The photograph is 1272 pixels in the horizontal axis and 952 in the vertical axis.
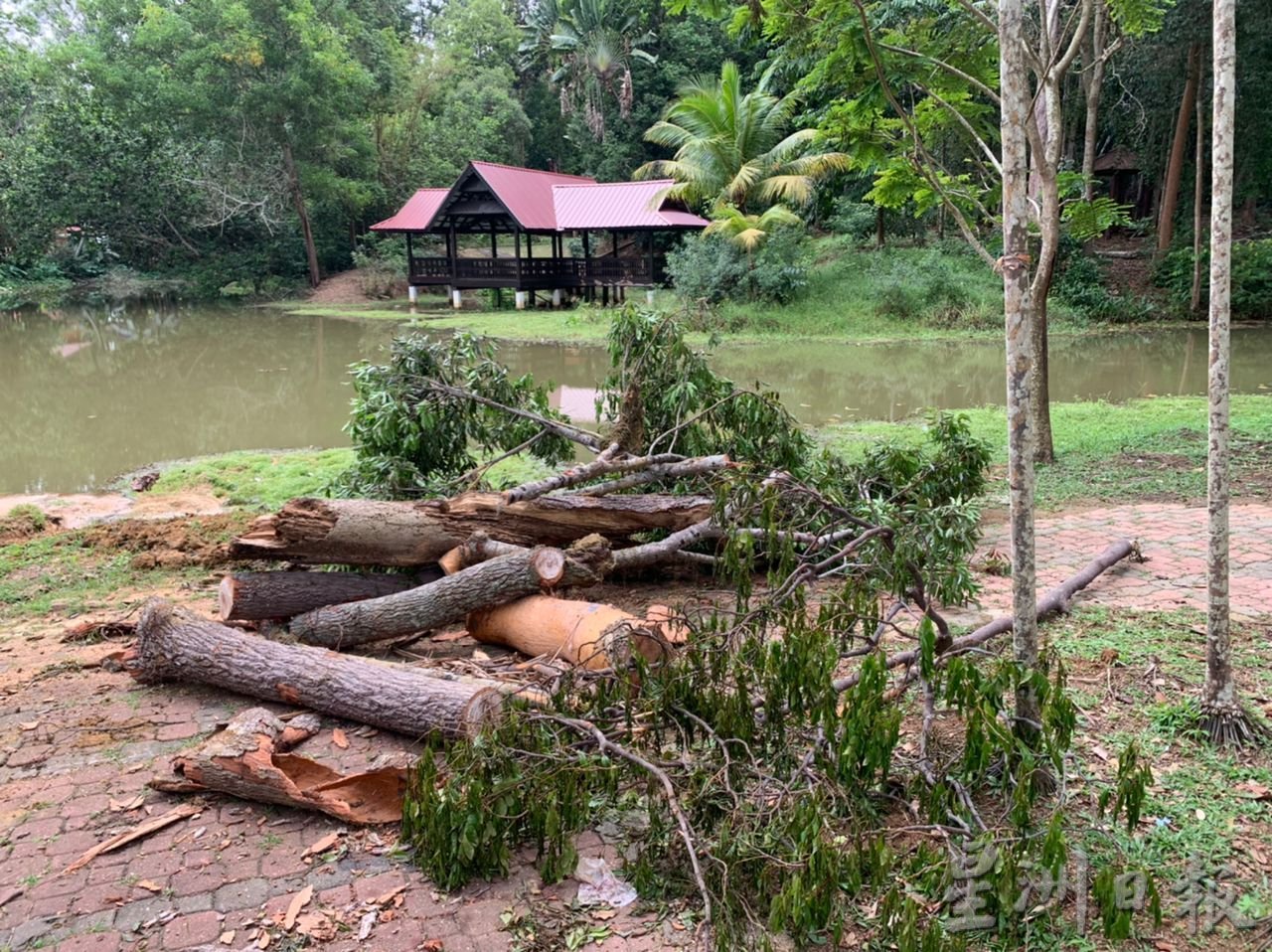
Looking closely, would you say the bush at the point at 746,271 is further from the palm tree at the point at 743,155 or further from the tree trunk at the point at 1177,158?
the tree trunk at the point at 1177,158

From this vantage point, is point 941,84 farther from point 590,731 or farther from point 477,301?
point 477,301

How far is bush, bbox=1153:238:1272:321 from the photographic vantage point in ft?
69.8

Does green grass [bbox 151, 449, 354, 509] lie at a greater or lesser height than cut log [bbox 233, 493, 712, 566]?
lesser

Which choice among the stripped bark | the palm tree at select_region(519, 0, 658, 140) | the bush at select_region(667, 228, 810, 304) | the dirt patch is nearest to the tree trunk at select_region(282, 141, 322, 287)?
the palm tree at select_region(519, 0, 658, 140)

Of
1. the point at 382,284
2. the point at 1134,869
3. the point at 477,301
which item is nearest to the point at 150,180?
the point at 382,284

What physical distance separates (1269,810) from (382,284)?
30.9 m

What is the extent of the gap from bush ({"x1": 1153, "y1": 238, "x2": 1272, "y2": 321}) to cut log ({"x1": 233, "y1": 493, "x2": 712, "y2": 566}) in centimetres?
2003

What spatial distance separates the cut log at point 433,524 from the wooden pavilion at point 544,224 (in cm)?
1990

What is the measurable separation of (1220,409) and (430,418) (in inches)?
172

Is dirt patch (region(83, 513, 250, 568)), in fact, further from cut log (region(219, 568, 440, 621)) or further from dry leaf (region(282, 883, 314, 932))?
dry leaf (region(282, 883, 314, 932))

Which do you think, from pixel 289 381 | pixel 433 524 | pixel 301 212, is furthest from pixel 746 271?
pixel 433 524

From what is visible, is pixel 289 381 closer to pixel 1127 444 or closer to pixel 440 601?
pixel 440 601

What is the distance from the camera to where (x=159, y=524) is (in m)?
7.78

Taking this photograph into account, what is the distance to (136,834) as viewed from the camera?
11.2 ft
